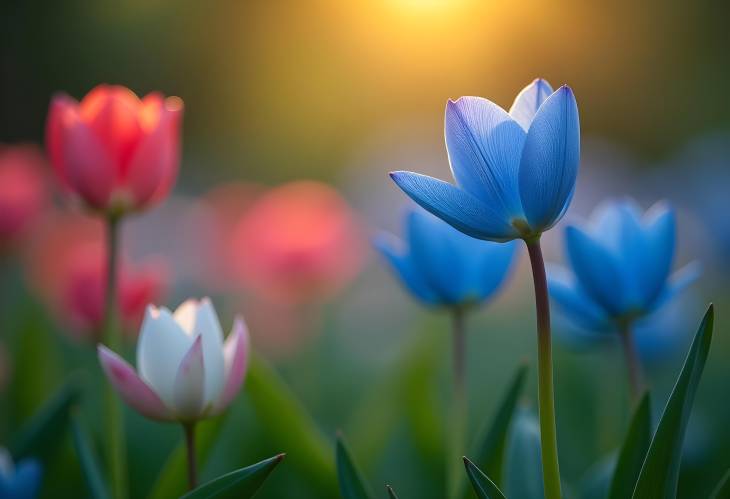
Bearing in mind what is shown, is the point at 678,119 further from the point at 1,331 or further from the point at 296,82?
the point at 1,331

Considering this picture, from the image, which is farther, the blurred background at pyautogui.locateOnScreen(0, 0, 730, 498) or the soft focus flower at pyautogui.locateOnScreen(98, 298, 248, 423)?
the blurred background at pyautogui.locateOnScreen(0, 0, 730, 498)

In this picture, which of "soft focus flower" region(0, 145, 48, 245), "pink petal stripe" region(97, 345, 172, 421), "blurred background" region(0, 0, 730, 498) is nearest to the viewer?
"pink petal stripe" region(97, 345, 172, 421)

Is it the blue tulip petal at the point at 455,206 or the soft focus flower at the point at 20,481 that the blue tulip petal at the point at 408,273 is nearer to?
the blue tulip petal at the point at 455,206

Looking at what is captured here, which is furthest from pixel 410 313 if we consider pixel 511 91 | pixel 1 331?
pixel 511 91

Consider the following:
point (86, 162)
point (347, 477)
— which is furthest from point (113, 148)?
point (347, 477)

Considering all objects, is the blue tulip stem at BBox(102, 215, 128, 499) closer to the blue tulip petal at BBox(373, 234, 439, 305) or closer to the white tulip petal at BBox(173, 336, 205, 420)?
the white tulip petal at BBox(173, 336, 205, 420)

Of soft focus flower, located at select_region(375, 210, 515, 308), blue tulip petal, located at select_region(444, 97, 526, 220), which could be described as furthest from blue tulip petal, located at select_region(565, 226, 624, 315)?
blue tulip petal, located at select_region(444, 97, 526, 220)

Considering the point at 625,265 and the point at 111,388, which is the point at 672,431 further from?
the point at 111,388
